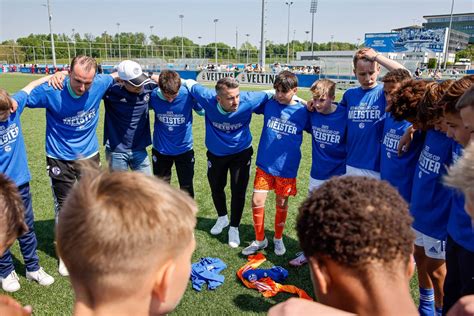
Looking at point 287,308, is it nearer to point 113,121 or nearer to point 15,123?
point 15,123

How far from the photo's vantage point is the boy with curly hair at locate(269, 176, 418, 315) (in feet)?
3.60

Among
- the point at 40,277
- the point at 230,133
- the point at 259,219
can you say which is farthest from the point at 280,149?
the point at 40,277

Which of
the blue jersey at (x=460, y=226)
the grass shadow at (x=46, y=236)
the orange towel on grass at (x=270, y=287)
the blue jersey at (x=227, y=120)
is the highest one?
the blue jersey at (x=227, y=120)

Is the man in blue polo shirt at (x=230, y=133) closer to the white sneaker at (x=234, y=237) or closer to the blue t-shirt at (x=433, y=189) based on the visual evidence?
the white sneaker at (x=234, y=237)

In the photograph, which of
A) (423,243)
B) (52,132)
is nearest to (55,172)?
(52,132)

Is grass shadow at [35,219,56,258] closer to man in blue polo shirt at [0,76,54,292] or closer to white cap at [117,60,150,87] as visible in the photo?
man in blue polo shirt at [0,76,54,292]

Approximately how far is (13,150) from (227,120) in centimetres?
237

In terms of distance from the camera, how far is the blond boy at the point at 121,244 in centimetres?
112

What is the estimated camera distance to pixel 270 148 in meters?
4.49

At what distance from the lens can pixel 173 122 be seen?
16.4ft

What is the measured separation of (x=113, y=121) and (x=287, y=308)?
13.4 feet

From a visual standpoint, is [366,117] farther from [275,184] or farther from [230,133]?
[230,133]

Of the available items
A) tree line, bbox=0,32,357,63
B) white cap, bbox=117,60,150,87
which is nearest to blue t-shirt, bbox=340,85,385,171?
white cap, bbox=117,60,150,87

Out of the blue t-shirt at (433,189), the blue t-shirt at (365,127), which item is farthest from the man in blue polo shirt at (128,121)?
the blue t-shirt at (433,189)
